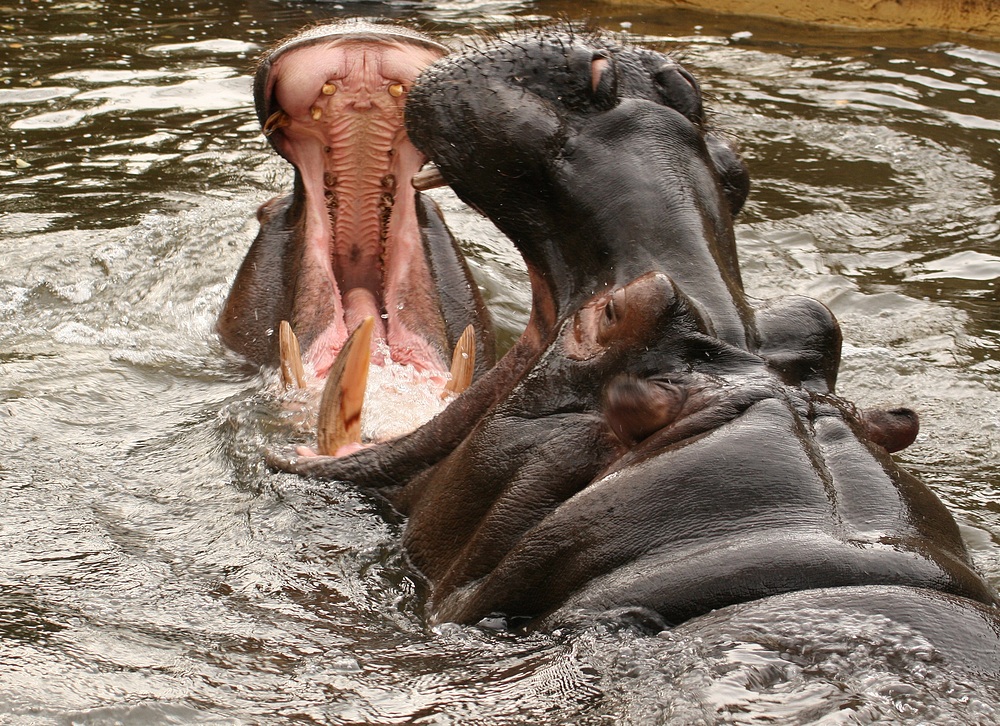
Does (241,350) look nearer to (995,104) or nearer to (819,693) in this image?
(819,693)

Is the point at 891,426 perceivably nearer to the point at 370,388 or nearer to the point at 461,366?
the point at 461,366

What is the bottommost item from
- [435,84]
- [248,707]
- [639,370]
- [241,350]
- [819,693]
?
[241,350]

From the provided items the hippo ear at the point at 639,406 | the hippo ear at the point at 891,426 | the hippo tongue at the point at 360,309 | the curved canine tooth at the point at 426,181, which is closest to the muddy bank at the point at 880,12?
the hippo tongue at the point at 360,309

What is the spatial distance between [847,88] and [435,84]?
6.60m

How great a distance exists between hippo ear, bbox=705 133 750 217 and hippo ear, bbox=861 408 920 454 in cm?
56

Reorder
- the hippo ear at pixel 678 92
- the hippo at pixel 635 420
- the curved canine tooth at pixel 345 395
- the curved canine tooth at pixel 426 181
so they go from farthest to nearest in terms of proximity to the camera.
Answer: the curved canine tooth at pixel 426 181
the curved canine tooth at pixel 345 395
the hippo ear at pixel 678 92
the hippo at pixel 635 420

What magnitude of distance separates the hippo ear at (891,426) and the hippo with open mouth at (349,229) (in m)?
1.77

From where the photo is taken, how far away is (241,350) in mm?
4688

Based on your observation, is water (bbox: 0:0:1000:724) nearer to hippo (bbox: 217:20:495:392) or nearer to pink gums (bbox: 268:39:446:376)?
hippo (bbox: 217:20:495:392)

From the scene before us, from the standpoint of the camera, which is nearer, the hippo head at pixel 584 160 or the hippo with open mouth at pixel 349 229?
the hippo head at pixel 584 160

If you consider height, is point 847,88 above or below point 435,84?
below

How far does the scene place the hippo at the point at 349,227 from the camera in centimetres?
429

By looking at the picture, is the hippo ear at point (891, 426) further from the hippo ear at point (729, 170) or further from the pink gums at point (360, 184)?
the pink gums at point (360, 184)

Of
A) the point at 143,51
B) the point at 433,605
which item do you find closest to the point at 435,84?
the point at 433,605
